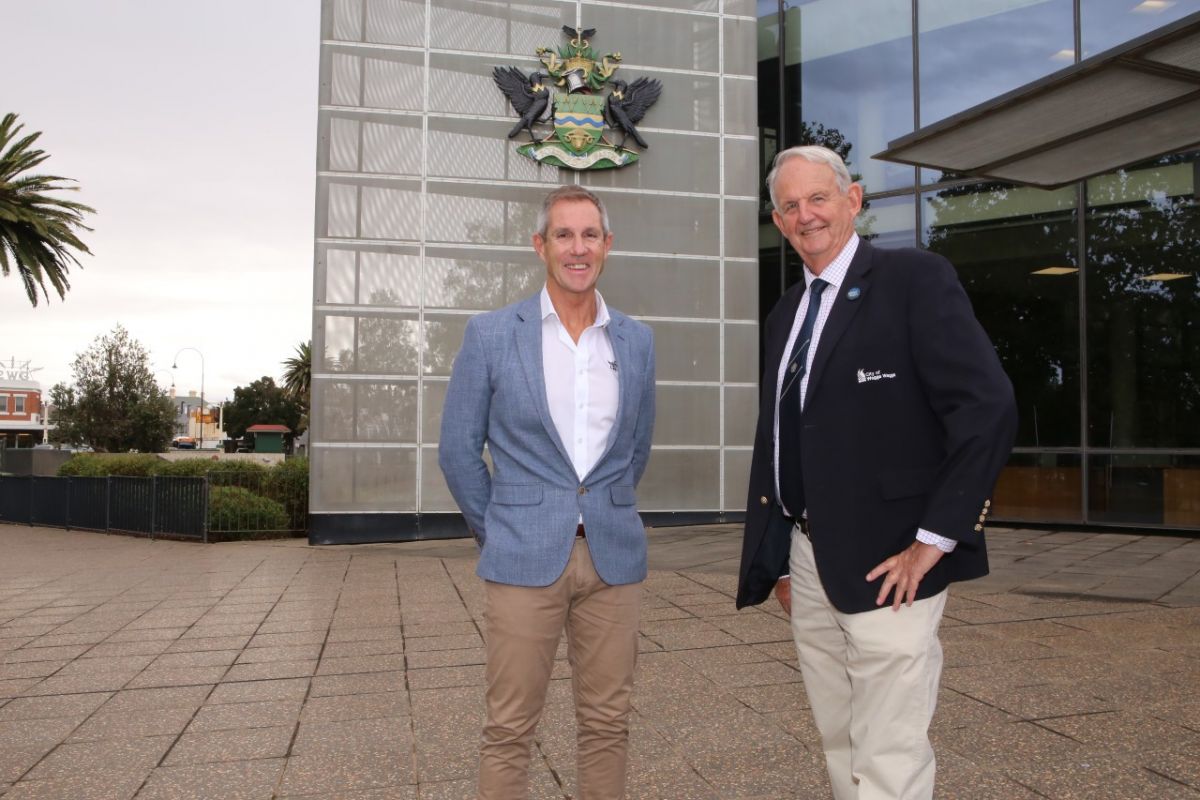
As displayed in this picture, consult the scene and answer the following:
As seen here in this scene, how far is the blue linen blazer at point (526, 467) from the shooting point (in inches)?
104

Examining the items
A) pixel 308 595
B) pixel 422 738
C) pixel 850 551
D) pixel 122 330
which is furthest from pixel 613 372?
pixel 122 330

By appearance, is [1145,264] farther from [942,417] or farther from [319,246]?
[942,417]

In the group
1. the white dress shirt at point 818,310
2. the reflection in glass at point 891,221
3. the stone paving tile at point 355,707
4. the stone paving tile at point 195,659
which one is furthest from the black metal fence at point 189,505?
the white dress shirt at point 818,310

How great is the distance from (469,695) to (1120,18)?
12426 millimetres

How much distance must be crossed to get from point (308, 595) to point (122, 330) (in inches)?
1366

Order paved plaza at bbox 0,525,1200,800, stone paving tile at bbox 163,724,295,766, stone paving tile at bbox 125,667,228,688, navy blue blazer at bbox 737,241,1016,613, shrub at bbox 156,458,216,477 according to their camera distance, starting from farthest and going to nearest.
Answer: shrub at bbox 156,458,216,477 → stone paving tile at bbox 125,667,228,688 → stone paving tile at bbox 163,724,295,766 → paved plaza at bbox 0,525,1200,800 → navy blue blazer at bbox 737,241,1016,613

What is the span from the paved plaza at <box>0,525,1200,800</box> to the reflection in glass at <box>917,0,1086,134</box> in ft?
24.7

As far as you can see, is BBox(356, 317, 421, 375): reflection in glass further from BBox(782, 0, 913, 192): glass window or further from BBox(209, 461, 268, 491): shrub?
BBox(782, 0, 913, 192): glass window

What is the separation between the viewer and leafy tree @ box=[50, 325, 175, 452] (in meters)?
38.2

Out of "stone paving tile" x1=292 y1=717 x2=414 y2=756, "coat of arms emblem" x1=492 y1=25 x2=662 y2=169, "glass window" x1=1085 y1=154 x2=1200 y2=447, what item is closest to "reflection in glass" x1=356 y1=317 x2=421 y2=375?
"coat of arms emblem" x1=492 y1=25 x2=662 y2=169

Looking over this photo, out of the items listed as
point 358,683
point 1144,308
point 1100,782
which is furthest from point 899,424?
point 1144,308

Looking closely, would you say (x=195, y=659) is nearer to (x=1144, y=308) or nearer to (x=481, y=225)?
(x=481, y=225)

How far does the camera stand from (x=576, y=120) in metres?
14.5

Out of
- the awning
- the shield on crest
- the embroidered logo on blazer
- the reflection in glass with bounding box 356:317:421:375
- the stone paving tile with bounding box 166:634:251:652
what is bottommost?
the stone paving tile with bounding box 166:634:251:652
